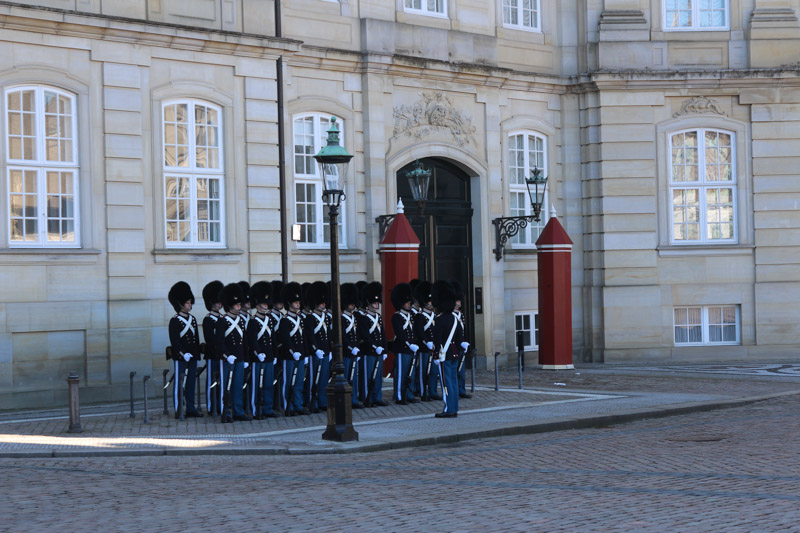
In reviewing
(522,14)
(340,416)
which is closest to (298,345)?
(340,416)

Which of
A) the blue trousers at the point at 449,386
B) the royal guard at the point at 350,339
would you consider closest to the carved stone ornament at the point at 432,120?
the royal guard at the point at 350,339

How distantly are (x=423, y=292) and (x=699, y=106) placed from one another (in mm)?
9775

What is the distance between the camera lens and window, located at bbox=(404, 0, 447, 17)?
22250mm

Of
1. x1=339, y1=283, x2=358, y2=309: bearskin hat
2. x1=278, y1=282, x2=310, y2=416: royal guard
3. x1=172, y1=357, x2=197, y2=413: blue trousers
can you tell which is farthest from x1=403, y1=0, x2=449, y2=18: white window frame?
x1=172, y1=357, x2=197, y2=413: blue trousers

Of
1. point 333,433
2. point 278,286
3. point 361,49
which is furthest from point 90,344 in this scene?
point 361,49

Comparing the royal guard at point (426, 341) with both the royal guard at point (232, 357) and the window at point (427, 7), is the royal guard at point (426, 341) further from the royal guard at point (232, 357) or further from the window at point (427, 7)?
the window at point (427, 7)

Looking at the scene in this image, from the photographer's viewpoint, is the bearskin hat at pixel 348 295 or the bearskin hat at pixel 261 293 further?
the bearskin hat at pixel 348 295

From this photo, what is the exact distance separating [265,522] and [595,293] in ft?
53.0

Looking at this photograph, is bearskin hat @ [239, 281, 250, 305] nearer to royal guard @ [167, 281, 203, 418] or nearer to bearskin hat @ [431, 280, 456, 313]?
royal guard @ [167, 281, 203, 418]

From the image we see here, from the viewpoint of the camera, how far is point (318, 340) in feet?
53.1

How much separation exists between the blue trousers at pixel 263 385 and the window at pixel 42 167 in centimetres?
392

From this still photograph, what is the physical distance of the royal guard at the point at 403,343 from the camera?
1688 cm

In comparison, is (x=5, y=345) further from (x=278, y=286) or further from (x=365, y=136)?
(x=365, y=136)

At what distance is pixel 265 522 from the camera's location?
8.60 meters
